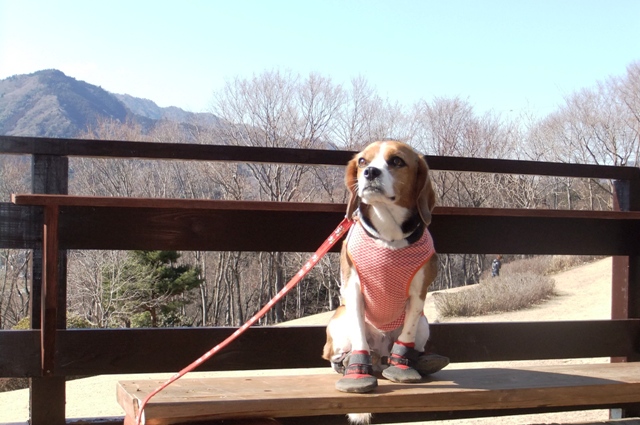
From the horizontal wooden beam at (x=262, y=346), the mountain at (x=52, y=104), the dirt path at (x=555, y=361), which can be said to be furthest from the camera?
the mountain at (x=52, y=104)

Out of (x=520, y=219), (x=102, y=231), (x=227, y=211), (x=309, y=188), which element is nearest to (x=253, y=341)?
(x=227, y=211)

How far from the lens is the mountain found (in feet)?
264

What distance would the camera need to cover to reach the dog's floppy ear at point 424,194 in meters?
2.80

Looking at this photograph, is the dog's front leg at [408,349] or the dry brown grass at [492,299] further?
the dry brown grass at [492,299]

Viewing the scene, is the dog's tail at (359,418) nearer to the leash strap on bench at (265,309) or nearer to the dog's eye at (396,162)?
the leash strap on bench at (265,309)

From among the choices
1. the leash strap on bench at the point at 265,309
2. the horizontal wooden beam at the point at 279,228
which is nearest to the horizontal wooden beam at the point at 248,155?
the horizontal wooden beam at the point at 279,228

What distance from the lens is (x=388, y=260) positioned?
109 inches

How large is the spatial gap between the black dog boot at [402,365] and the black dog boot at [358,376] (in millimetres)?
124

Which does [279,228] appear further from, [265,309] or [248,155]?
[265,309]

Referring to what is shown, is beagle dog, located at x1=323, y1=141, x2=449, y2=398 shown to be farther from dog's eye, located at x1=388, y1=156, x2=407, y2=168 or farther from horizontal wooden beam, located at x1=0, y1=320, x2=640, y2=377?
horizontal wooden beam, located at x1=0, y1=320, x2=640, y2=377

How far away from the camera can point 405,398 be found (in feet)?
8.45

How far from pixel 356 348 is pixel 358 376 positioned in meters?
0.16

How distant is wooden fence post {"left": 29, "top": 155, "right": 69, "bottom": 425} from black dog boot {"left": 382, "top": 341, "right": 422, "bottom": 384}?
1519 mm

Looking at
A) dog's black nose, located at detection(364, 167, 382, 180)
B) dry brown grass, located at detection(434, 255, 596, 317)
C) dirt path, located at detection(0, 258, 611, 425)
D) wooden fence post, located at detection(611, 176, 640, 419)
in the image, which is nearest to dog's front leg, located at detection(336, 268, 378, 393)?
dog's black nose, located at detection(364, 167, 382, 180)
